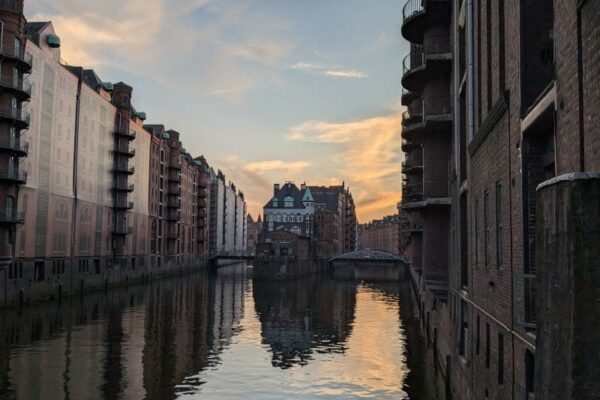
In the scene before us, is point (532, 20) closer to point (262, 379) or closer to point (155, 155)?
point (262, 379)

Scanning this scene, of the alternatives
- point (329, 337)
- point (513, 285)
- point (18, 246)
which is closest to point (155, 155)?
point (18, 246)

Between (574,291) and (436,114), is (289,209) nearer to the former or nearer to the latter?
(436,114)

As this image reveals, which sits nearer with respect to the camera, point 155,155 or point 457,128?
point 457,128

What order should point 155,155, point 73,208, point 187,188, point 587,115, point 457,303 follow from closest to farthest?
point 587,115
point 457,303
point 73,208
point 155,155
point 187,188

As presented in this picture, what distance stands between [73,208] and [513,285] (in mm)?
58487

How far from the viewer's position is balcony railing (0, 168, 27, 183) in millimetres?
45859

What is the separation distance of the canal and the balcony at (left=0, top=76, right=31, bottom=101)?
58.1 ft

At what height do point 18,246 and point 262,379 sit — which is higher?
point 18,246

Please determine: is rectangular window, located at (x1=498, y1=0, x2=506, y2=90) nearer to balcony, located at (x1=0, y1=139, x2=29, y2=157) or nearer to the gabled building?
balcony, located at (x1=0, y1=139, x2=29, y2=157)

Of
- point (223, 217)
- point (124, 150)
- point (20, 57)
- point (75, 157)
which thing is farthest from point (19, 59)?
point (223, 217)

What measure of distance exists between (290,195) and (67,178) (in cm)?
10705

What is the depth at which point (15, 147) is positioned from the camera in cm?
4738

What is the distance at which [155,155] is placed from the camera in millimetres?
96062

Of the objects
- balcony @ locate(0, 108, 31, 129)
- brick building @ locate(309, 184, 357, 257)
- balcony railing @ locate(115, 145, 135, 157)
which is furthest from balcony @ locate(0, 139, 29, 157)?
brick building @ locate(309, 184, 357, 257)
